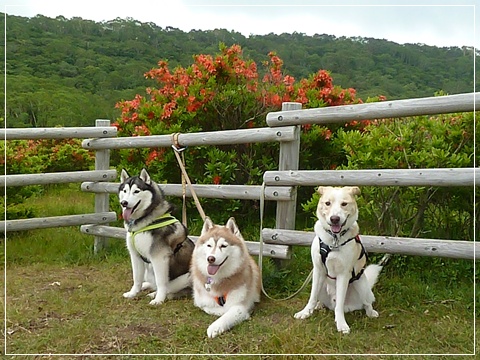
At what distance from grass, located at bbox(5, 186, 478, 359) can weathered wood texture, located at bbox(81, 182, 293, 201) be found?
792mm

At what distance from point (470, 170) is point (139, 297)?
325 centimetres

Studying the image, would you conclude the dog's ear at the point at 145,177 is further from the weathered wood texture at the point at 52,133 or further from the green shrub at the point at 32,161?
the green shrub at the point at 32,161

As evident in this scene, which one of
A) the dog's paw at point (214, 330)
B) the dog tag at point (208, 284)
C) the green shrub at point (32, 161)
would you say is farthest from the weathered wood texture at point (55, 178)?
the dog's paw at point (214, 330)

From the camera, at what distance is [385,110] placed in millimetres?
4316

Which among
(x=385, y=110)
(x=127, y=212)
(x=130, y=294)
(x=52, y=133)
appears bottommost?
(x=130, y=294)

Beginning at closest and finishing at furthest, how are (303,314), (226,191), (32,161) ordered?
1. (303,314)
2. (226,191)
3. (32,161)

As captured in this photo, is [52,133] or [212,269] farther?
[52,133]

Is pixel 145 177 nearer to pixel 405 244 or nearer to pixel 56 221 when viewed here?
pixel 56 221

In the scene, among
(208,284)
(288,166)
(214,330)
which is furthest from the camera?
(288,166)

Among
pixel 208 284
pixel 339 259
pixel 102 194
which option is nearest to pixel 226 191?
pixel 208 284

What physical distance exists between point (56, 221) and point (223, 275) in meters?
3.11

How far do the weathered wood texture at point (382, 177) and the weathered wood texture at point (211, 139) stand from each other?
405mm

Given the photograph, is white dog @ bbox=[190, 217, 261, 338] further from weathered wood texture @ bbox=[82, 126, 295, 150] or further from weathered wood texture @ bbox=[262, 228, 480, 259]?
weathered wood texture @ bbox=[82, 126, 295, 150]

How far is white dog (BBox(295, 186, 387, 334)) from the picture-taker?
365cm
